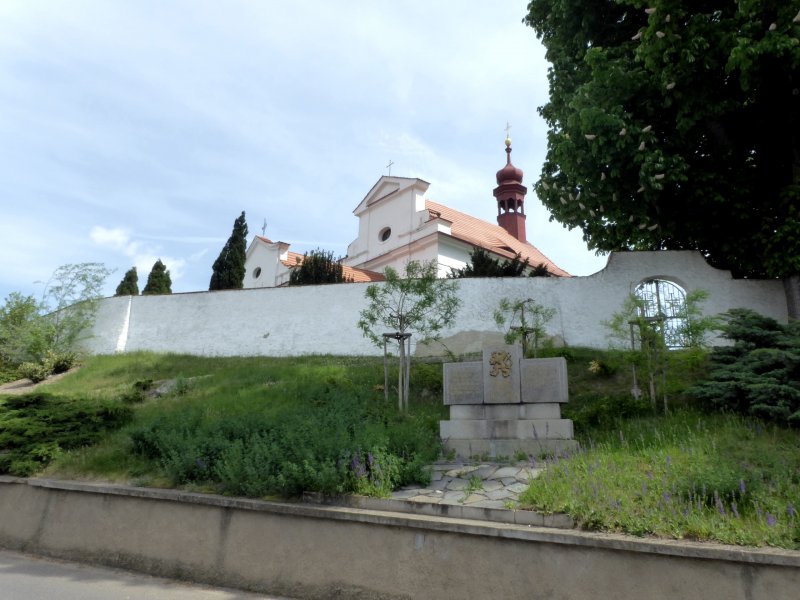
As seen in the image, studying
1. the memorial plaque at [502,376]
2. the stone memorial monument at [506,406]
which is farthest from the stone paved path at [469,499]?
the memorial plaque at [502,376]

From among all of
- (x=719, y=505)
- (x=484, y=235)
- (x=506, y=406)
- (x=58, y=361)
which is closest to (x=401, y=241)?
(x=484, y=235)

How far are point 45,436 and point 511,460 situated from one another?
7.04m

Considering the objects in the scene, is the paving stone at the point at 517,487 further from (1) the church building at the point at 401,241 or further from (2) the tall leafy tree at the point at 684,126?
(1) the church building at the point at 401,241

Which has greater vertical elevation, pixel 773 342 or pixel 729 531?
pixel 773 342

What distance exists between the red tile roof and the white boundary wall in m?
11.3

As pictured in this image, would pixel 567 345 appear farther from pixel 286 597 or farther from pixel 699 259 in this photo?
pixel 286 597

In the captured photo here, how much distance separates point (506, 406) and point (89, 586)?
559 centimetres

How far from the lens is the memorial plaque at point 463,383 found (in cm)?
893

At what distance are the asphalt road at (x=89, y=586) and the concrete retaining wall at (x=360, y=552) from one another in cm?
18

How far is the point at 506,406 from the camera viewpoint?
8.72m

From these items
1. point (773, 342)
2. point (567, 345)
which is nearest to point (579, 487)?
point (773, 342)

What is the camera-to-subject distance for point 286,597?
5711 mm

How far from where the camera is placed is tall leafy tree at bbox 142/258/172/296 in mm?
29234

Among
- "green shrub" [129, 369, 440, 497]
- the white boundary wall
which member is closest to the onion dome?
the white boundary wall
